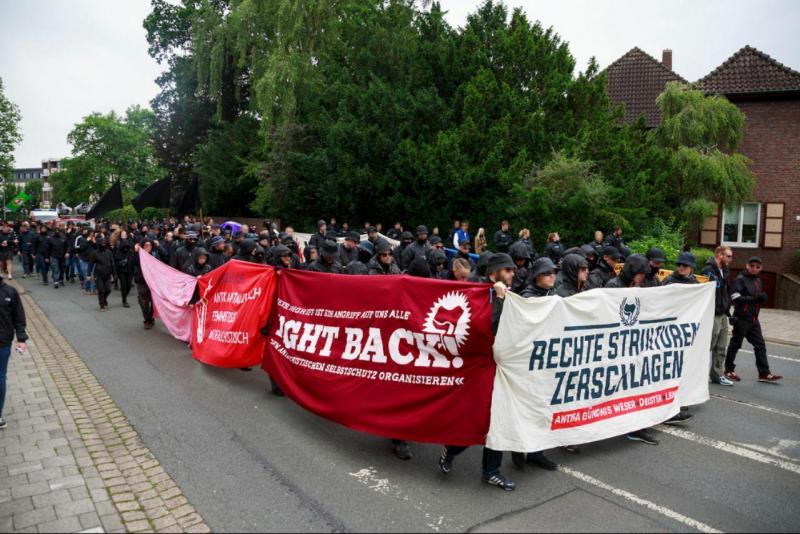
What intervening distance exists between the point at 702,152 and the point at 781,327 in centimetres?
867

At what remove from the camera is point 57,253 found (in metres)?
19.2

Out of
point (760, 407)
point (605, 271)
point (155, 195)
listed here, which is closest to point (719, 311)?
point (760, 407)

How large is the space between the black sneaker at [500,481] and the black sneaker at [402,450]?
83cm

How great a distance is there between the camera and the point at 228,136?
109ft

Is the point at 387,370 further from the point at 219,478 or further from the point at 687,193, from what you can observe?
the point at 687,193

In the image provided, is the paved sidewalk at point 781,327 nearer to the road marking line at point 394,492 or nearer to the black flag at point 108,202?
the road marking line at point 394,492

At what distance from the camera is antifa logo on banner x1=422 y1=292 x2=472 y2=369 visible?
511cm

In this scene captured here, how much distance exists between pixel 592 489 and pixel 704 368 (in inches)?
109

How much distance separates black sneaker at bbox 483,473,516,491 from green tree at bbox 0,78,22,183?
4833cm

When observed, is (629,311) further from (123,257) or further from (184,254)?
(123,257)

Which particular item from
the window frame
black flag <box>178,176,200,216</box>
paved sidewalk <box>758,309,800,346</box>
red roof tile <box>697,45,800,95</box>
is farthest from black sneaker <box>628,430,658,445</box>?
black flag <box>178,176,200,216</box>

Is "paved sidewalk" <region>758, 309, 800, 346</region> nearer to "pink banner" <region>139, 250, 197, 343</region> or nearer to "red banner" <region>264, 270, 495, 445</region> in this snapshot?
"red banner" <region>264, 270, 495, 445</region>

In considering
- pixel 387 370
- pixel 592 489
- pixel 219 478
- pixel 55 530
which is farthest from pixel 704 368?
pixel 55 530

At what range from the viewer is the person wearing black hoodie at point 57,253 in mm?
19141
